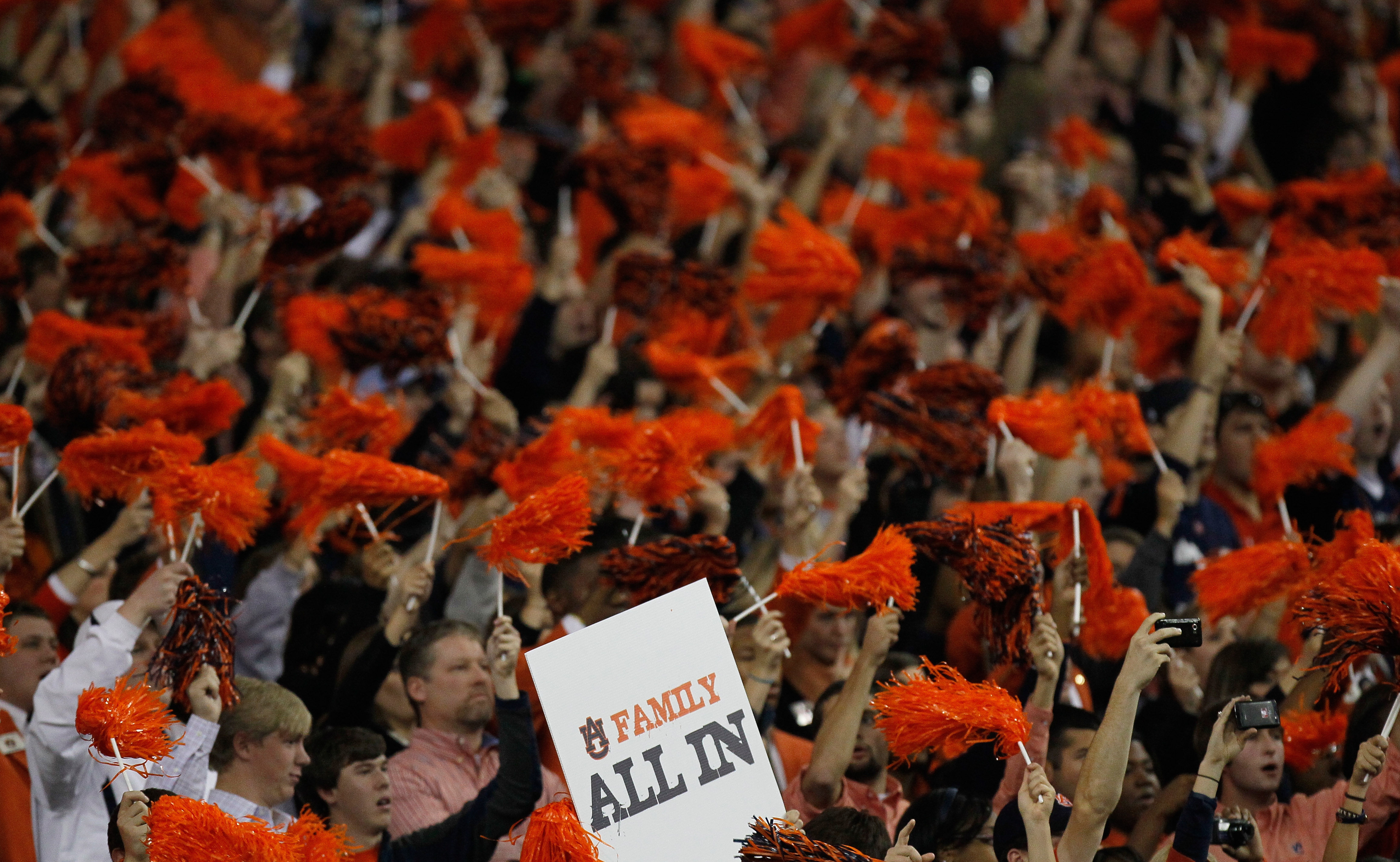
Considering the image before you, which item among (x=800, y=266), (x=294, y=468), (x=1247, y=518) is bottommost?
(x=1247, y=518)

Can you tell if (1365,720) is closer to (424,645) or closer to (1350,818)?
(1350,818)

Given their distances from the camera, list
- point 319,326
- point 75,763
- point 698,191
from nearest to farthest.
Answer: point 75,763
point 319,326
point 698,191

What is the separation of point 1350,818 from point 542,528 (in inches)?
102

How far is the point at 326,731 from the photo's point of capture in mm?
5004

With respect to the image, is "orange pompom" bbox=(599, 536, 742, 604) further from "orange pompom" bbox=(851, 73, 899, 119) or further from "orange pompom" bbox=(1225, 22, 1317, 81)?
"orange pompom" bbox=(1225, 22, 1317, 81)

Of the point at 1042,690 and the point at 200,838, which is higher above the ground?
the point at 200,838

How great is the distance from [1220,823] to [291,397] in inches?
165

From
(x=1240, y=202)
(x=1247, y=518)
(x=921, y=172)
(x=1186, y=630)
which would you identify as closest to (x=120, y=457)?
(x=1186, y=630)

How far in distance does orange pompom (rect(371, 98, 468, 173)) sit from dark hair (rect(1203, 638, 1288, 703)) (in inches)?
215

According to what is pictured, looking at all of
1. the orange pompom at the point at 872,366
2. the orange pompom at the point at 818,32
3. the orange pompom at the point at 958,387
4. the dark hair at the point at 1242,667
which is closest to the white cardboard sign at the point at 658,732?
the dark hair at the point at 1242,667

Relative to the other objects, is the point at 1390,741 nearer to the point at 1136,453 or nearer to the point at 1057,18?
the point at 1136,453

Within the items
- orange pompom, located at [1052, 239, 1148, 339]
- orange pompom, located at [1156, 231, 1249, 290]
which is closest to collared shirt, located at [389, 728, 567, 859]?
orange pompom, located at [1052, 239, 1148, 339]

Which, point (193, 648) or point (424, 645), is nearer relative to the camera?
point (193, 648)

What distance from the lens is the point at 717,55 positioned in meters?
10.1
